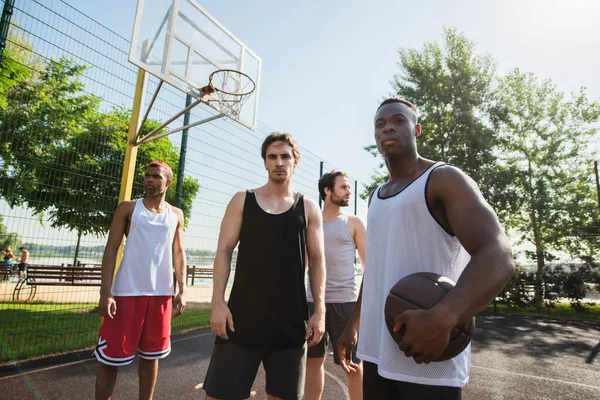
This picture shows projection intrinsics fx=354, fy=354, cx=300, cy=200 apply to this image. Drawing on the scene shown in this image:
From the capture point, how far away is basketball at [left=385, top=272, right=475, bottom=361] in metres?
1.25

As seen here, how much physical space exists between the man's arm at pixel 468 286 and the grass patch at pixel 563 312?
14.4 metres

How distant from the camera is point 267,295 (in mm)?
2047

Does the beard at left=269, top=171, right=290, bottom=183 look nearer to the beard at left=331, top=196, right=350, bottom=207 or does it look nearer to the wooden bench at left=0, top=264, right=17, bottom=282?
the beard at left=331, top=196, right=350, bottom=207

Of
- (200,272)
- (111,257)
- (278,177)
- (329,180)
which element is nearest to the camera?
(278,177)

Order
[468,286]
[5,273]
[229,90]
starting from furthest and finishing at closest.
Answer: [229,90], [5,273], [468,286]

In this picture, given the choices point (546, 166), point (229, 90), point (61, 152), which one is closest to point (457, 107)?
point (546, 166)

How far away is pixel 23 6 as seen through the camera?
157 inches

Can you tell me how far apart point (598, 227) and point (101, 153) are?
17679 millimetres

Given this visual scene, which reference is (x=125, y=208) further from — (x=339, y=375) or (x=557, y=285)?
(x=557, y=285)

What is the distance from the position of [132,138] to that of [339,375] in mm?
4277

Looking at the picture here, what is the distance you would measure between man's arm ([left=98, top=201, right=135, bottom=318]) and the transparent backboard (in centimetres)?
278

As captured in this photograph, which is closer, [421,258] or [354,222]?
[421,258]

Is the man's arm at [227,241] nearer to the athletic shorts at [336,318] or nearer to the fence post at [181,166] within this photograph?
the athletic shorts at [336,318]

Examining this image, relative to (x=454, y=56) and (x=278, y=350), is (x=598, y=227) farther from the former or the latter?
(x=278, y=350)
